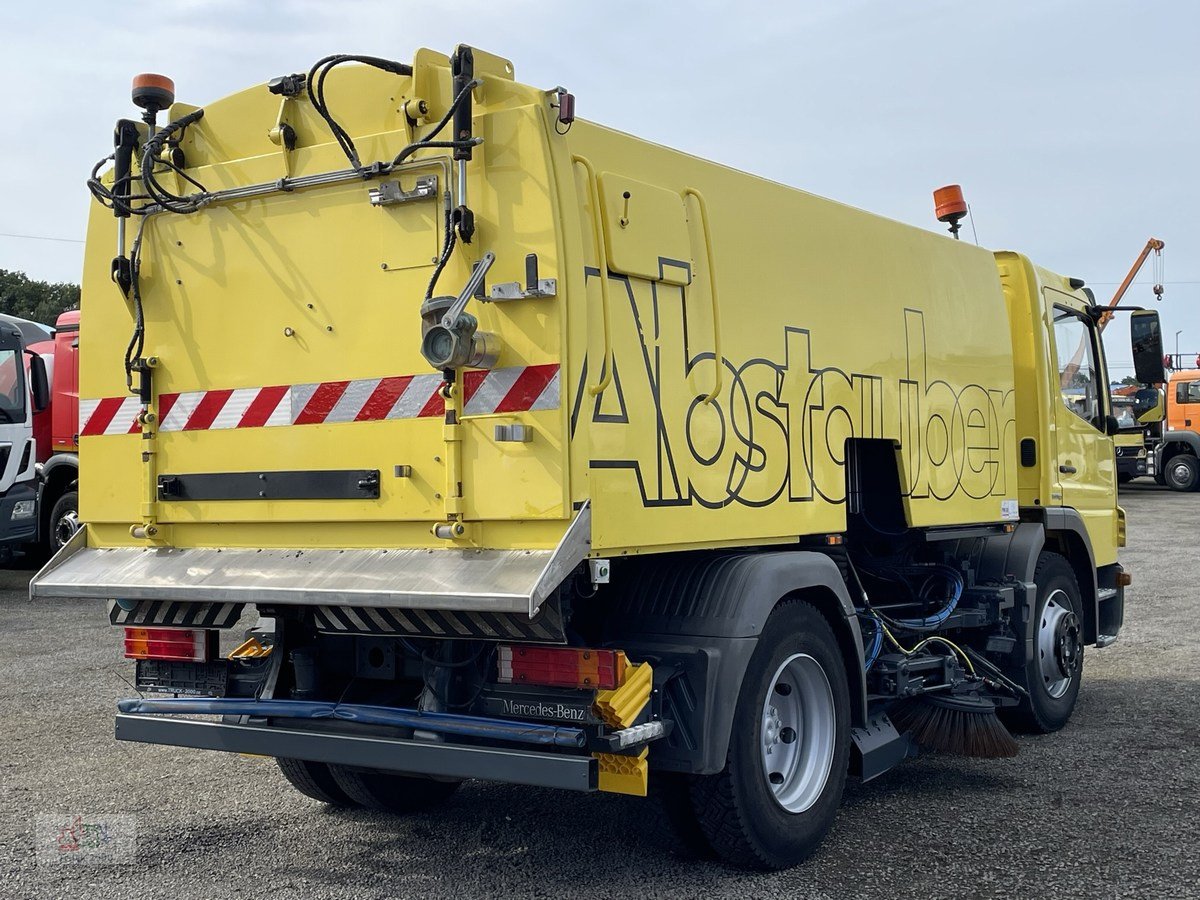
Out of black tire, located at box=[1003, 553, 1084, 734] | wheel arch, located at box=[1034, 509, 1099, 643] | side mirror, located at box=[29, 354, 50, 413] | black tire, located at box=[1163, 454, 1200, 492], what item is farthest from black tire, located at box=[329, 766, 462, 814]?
black tire, located at box=[1163, 454, 1200, 492]

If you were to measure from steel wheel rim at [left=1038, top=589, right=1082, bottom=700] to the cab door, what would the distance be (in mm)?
671

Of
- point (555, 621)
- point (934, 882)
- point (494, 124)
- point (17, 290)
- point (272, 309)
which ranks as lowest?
point (934, 882)

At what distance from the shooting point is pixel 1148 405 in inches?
326

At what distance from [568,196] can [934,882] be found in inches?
111

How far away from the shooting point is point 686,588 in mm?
4512

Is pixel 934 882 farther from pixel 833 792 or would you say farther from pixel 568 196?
pixel 568 196

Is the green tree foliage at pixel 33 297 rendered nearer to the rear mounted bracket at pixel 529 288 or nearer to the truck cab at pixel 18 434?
the truck cab at pixel 18 434

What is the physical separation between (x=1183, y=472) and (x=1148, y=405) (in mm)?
24013

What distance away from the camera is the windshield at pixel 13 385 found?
44.8 feet

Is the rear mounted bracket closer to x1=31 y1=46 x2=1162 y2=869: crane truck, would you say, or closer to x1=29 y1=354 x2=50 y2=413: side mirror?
x1=31 y1=46 x2=1162 y2=869: crane truck

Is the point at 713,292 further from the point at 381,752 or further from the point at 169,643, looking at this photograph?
the point at 169,643

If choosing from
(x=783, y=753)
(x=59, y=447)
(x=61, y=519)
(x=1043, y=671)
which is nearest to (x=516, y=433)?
(x=783, y=753)

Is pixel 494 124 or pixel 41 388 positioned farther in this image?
pixel 41 388

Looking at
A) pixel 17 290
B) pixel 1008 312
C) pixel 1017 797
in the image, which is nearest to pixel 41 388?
pixel 1008 312
